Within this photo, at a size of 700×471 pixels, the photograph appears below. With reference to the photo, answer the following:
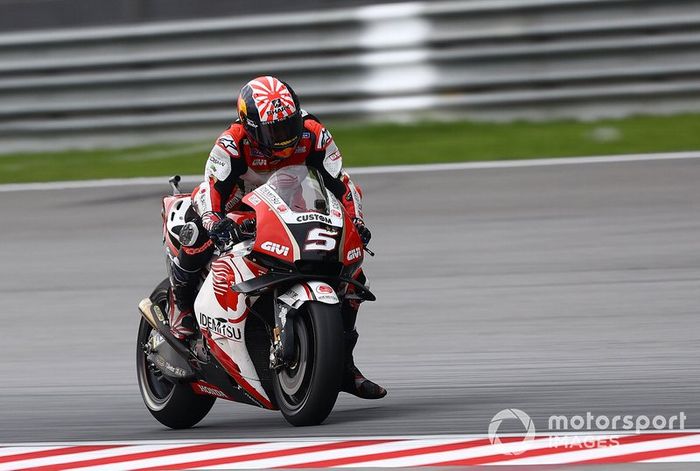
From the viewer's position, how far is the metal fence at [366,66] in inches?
525

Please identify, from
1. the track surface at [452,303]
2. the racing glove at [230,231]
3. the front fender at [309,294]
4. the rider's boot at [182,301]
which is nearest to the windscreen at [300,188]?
the racing glove at [230,231]

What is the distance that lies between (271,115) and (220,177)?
456mm

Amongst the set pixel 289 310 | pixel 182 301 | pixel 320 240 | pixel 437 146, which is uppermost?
pixel 437 146

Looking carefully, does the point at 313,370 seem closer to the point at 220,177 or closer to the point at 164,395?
the point at 220,177

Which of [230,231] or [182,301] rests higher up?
[230,231]

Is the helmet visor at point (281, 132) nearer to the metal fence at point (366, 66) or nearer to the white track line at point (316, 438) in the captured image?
the white track line at point (316, 438)

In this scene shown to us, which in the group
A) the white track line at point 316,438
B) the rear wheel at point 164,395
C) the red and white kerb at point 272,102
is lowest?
the white track line at point 316,438

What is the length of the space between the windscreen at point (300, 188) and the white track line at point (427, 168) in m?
6.61

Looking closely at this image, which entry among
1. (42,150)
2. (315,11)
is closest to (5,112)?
(42,150)

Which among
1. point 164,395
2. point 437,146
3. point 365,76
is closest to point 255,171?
point 164,395

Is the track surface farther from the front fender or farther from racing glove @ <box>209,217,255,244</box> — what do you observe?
racing glove @ <box>209,217,255,244</box>

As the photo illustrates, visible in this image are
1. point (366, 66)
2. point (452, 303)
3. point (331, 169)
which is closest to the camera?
point (331, 169)

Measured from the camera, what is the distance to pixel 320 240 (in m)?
Result: 5.82

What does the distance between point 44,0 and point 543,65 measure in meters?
5.47
